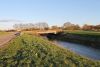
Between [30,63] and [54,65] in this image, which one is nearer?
[54,65]

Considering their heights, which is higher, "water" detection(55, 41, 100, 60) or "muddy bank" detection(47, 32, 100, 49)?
"water" detection(55, 41, 100, 60)

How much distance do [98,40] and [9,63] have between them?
4391cm

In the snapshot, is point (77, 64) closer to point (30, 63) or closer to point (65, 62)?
point (65, 62)

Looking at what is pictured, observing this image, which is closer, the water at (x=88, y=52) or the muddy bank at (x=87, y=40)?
the water at (x=88, y=52)

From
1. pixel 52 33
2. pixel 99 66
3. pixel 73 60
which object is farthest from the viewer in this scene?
pixel 52 33

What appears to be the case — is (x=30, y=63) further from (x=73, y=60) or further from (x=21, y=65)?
(x=73, y=60)

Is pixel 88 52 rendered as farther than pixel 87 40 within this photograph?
No

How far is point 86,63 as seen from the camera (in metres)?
17.0

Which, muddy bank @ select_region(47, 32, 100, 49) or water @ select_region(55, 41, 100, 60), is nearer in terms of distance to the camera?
water @ select_region(55, 41, 100, 60)

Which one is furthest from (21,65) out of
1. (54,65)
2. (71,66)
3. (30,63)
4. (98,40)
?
(98,40)

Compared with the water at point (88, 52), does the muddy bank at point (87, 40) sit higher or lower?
lower

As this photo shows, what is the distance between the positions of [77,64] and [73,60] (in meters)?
1.79

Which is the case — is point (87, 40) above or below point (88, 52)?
below

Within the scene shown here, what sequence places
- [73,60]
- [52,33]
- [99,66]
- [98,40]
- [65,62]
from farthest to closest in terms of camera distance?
1. [52,33]
2. [98,40]
3. [73,60]
4. [65,62]
5. [99,66]
